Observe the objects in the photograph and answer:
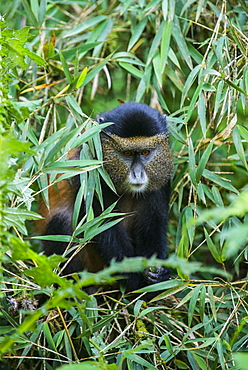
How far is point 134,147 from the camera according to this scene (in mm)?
3492

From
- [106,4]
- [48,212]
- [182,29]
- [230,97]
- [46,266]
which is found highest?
[106,4]

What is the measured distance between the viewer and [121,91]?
17.9 ft

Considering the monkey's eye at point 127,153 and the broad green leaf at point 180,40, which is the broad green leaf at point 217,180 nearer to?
the monkey's eye at point 127,153

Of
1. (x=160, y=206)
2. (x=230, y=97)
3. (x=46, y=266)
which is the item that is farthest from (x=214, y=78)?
(x=46, y=266)

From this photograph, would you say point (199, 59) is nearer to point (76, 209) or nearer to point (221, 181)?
point (221, 181)

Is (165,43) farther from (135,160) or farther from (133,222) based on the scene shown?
(133,222)

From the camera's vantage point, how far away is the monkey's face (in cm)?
348

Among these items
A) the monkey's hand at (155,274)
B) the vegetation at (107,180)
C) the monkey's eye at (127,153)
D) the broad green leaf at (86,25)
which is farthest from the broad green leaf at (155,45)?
the monkey's hand at (155,274)

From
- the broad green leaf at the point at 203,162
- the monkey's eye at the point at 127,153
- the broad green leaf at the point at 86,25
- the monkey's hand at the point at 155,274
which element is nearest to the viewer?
the broad green leaf at the point at 203,162

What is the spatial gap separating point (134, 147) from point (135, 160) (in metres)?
0.11

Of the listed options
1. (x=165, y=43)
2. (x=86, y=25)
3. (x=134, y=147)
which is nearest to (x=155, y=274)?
(x=134, y=147)

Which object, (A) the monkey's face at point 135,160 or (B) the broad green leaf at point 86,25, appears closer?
(A) the monkey's face at point 135,160

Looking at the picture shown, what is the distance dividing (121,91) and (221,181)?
2107 mm

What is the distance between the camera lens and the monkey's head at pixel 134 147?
3469mm
